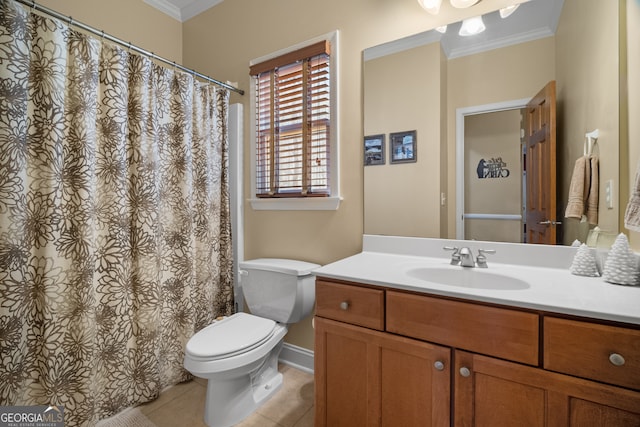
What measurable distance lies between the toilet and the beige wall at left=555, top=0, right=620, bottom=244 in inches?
52.2

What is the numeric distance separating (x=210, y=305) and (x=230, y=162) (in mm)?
1044

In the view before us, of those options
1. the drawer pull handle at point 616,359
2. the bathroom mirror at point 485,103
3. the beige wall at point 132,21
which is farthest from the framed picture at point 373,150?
the beige wall at point 132,21

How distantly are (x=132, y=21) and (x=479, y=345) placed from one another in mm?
2928

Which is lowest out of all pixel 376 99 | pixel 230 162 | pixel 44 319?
pixel 44 319

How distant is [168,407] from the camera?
64.3 inches

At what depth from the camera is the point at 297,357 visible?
1.99 m

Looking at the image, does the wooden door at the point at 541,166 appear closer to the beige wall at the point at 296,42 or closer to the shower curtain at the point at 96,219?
the beige wall at the point at 296,42

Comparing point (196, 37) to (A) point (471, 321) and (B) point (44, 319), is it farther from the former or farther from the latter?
(A) point (471, 321)

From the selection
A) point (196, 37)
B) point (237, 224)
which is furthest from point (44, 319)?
point (196, 37)

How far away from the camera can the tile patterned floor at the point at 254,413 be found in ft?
4.96

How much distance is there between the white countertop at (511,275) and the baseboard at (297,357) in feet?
2.78

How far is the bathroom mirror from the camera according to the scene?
46.1 inches

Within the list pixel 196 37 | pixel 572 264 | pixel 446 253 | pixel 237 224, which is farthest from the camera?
pixel 196 37

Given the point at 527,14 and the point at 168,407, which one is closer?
the point at 527,14
